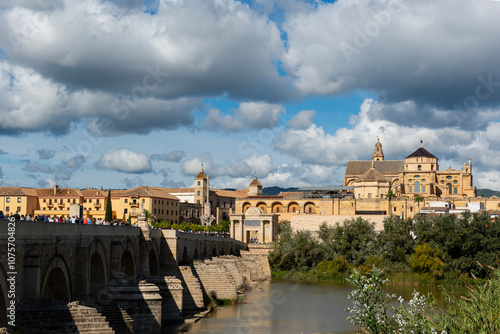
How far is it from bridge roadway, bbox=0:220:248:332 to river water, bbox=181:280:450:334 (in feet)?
15.4

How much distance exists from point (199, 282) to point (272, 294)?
989cm

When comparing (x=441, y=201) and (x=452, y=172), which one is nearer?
(x=441, y=201)

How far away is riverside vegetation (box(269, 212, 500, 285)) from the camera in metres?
57.1

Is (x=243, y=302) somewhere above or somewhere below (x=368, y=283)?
below

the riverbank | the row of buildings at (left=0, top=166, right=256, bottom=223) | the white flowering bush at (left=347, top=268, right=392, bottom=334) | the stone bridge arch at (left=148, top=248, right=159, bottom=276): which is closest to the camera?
the white flowering bush at (left=347, top=268, right=392, bottom=334)

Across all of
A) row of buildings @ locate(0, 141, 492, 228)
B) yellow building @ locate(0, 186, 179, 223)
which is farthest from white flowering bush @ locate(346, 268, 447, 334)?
yellow building @ locate(0, 186, 179, 223)

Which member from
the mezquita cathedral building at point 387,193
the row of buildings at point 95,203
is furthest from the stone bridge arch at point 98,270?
the mezquita cathedral building at point 387,193

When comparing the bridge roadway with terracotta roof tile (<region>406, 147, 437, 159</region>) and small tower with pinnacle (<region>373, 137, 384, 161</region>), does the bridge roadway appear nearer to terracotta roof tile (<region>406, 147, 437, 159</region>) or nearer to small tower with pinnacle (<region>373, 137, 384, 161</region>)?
terracotta roof tile (<region>406, 147, 437, 159</region>)

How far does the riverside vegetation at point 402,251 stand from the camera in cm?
5706

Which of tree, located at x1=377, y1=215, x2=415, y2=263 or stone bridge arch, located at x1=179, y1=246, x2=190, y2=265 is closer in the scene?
stone bridge arch, located at x1=179, y1=246, x2=190, y2=265

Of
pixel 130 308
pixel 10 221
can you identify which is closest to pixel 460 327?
pixel 10 221

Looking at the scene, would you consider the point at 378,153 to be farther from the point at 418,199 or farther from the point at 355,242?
the point at 355,242

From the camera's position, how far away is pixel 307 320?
117ft

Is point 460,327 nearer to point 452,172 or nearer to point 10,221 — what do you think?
point 10,221
